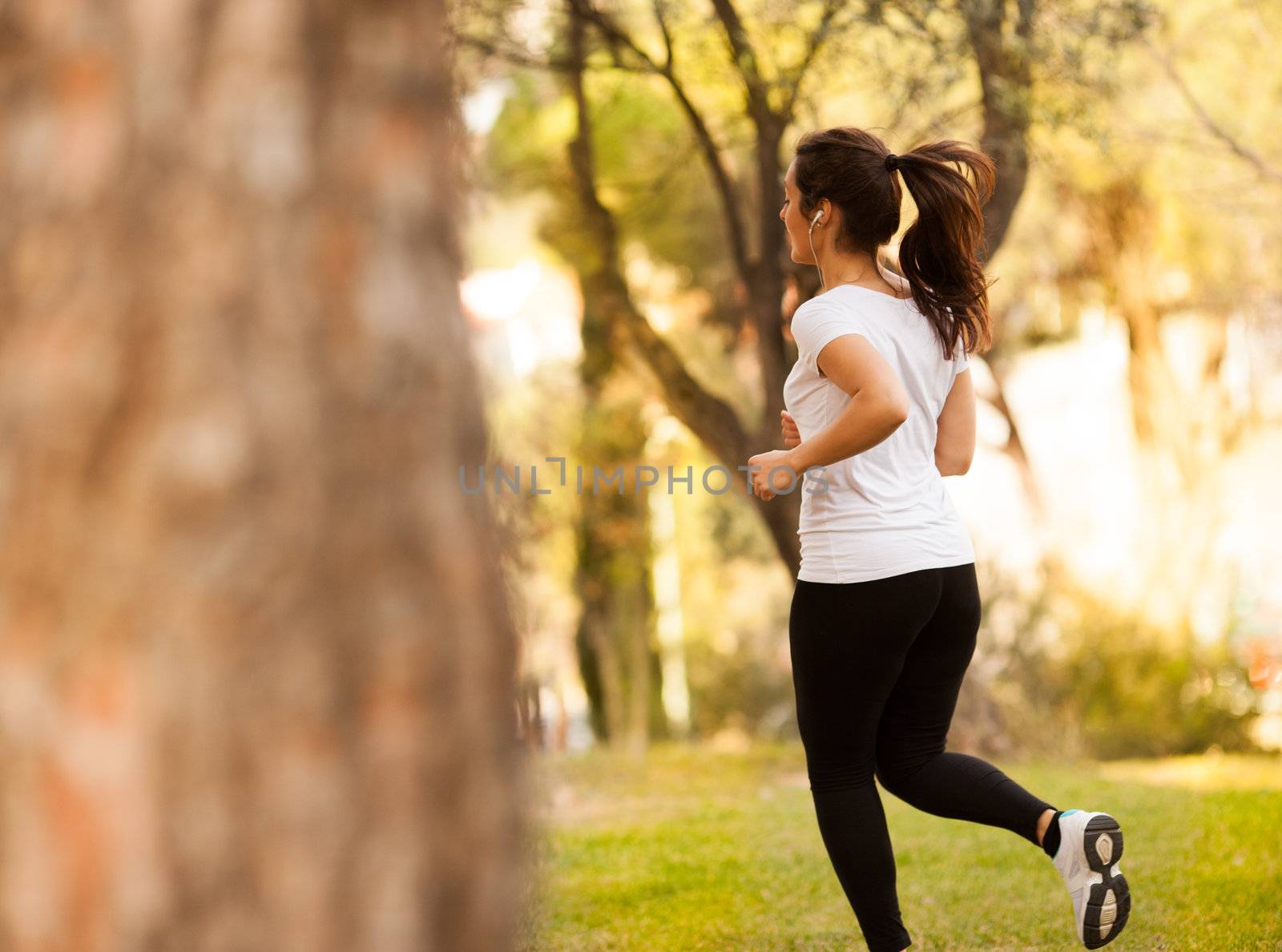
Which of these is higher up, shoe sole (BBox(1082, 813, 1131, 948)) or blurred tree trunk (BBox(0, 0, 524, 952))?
blurred tree trunk (BBox(0, 0, 524, 952))

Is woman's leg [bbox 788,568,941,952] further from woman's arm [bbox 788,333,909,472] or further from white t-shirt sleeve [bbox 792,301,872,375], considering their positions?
white t-shirt sleeve [bbox 792,301,872,375]

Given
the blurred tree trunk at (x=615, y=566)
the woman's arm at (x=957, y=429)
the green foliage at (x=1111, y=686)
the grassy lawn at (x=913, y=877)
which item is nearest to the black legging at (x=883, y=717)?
the woman's arm at (x=957, y=429)

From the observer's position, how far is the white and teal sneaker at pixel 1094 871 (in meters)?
2.46

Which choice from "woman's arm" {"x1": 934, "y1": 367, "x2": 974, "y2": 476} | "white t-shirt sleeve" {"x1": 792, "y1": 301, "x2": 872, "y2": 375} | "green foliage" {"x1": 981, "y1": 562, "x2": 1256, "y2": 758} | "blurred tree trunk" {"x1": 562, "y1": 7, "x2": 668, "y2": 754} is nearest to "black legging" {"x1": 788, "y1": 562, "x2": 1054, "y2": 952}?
"woman's arm" {"x1": 934, "y1": 367, "x2": 974, "y2": 476}

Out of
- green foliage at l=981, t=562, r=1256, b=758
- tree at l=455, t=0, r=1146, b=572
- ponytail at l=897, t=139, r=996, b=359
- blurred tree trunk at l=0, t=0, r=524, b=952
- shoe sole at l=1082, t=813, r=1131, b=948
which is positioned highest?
tree at l=455, t=0, r=1146, b=572

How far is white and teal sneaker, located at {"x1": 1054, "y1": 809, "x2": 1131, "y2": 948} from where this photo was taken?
2459 mm

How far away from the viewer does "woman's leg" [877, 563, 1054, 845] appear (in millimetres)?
2537

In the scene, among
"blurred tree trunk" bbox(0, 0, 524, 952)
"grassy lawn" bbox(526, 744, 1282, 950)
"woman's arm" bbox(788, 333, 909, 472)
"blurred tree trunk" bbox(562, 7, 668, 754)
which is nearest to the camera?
"blurred tree trunk" bbox(0, 0, 524, 952)

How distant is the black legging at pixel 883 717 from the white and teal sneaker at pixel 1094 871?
0.27ft

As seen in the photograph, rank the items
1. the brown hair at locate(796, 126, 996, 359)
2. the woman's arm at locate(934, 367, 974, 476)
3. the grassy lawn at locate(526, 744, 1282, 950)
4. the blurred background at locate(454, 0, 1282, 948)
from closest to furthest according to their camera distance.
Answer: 1. the brown hair at locate(796, 126, 996, 359)
2. the woman's arm at locate(934, 367, 974, 476)
3. the grassy lawn at locate(526, 744, 1282, 950)
4. the blurred background at locate(454, 0, 1282, 948)

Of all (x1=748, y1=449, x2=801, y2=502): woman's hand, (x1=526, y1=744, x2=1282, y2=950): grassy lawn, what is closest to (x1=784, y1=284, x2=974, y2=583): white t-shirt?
(x1=748, y1=449, x2=801, y2=502): woman's hand

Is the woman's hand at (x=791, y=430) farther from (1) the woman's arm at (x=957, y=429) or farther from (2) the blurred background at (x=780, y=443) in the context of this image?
(2) the blurred background at (x=780, y=443)

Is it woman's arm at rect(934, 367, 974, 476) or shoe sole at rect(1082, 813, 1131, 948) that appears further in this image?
woman's arm at rect(934, 367, 974, 476)

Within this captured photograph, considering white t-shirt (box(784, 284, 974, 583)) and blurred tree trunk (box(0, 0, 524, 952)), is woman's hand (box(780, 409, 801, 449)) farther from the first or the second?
blurred tree trunk (box(0, 0, 524, 952))
